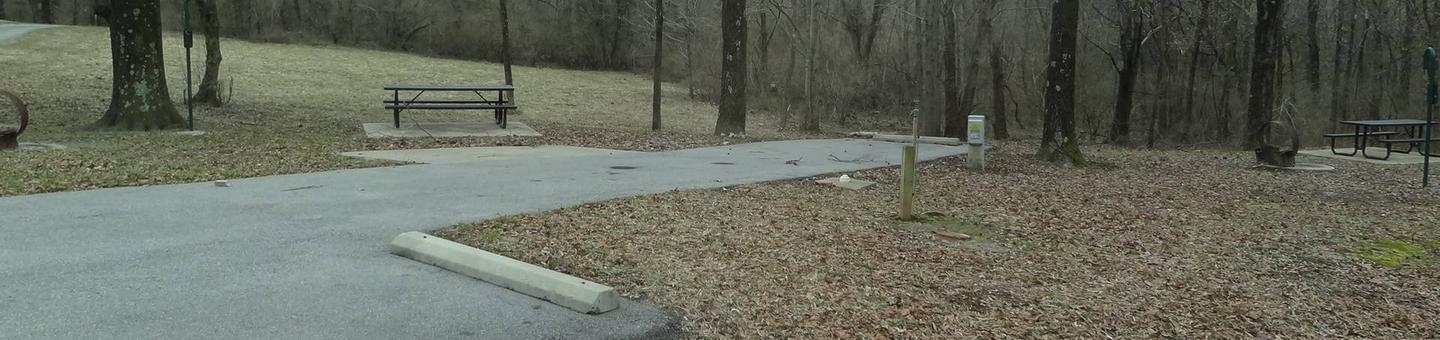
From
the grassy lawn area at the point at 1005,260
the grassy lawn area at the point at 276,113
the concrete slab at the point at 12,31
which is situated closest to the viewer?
the grassy lawn area at the point at 1005,260

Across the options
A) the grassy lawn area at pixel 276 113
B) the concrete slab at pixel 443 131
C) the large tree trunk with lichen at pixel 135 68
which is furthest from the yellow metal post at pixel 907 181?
the large tree trunk with lichen at pixel 135 68

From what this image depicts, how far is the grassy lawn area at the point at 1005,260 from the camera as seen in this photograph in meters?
4.45

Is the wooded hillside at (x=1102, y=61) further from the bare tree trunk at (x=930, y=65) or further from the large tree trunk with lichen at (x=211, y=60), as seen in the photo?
the large tree trunk with lichen at (x=211, y=60)

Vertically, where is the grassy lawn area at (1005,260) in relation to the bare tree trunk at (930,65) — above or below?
below

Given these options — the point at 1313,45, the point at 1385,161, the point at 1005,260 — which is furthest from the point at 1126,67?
the point at 1005,260

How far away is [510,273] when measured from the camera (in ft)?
15.2

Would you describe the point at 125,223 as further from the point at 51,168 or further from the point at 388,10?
the point at 388,10

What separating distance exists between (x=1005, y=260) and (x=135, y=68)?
42.2 feet

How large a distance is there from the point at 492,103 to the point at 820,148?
19.4 ft

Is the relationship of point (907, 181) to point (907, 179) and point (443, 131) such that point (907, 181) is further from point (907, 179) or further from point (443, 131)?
point (443, 131)

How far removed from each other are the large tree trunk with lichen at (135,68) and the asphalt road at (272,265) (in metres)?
6.57

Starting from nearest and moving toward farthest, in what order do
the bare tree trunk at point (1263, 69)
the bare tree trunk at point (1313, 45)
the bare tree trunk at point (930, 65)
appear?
the bare tree trunk at point (1263, 69) < the bare tree trunk at point (930, 65) < the bare tree trunk at point (1313, 45)

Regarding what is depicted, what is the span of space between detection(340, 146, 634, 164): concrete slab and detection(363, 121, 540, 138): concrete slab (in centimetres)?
201

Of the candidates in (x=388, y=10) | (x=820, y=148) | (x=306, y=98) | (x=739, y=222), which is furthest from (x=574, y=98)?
(x=739, y=222)
